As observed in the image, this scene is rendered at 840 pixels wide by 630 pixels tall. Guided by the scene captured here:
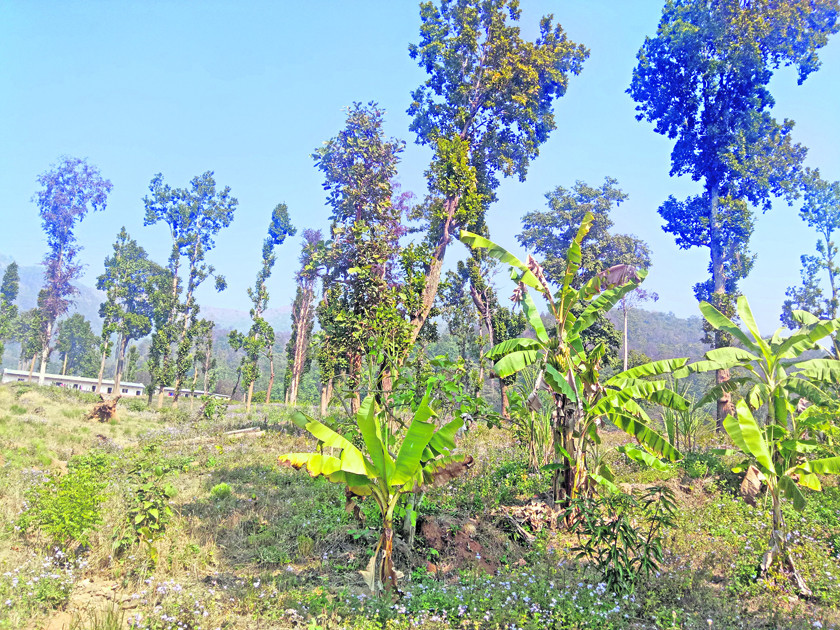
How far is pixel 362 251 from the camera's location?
516 inches

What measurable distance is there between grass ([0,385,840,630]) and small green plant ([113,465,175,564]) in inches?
3.1

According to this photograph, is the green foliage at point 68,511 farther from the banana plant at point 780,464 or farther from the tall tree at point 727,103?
the tall tree at point 727,103

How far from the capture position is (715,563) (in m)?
6.36

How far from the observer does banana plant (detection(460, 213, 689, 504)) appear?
24.0 feet

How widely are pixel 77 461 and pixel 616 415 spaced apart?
8.06m

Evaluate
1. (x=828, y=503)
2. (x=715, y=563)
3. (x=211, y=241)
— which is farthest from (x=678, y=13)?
(x=211, y=241)

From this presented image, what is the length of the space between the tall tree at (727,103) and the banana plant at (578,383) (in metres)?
9.70

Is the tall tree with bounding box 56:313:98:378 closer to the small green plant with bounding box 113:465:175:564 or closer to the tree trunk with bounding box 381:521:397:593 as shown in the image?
the small green plant with bounding box 113:465:175:564

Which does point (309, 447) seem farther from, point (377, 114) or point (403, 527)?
point (377, 114)

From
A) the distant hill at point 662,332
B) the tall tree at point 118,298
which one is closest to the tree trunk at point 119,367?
the tall tree at point 118,298

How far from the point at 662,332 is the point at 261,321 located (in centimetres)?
9544

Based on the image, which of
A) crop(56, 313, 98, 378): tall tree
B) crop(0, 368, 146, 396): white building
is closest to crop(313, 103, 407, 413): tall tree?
crop(0, 368, 146, 396): white building

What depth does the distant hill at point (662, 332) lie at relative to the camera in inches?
3113

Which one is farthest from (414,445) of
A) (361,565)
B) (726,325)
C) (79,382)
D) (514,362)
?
(79,382)
